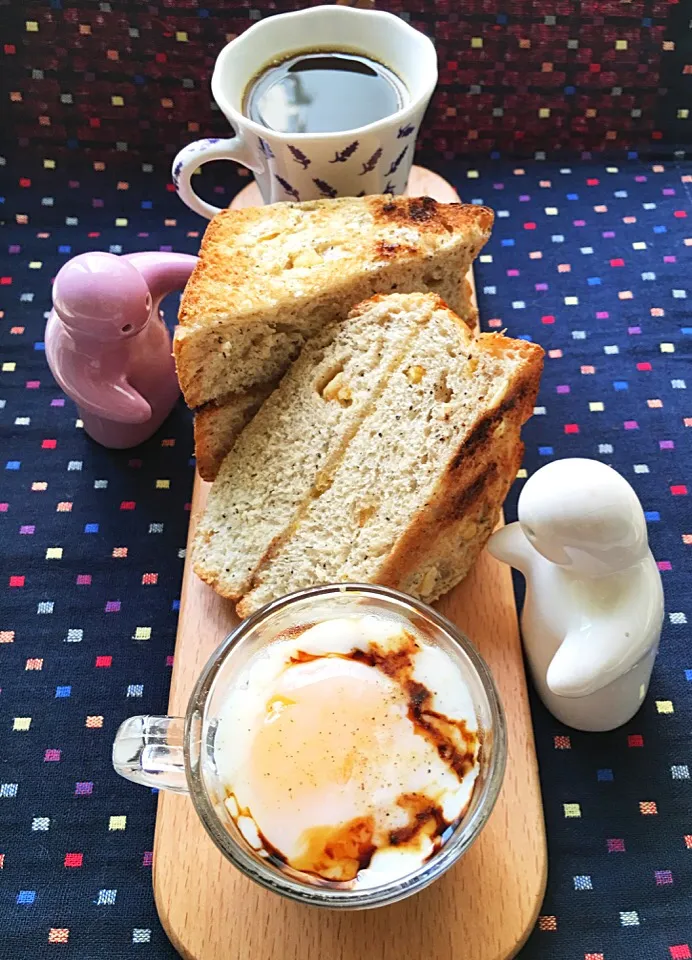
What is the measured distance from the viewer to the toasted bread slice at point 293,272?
3.52 feet

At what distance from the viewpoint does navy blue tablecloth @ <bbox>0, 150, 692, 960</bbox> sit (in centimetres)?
96

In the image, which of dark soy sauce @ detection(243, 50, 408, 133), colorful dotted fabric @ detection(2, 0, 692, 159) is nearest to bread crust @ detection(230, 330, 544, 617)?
dark soy sauce @ detection(243, 50, 408, 133)

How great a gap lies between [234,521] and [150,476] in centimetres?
23

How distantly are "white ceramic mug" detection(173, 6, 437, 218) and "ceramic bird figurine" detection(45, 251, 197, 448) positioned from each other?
0.16 meters

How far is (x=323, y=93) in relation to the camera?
4.11 feet

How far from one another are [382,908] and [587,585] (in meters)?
0.39

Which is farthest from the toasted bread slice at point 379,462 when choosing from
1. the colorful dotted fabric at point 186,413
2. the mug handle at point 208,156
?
the mug handle at point 208,156

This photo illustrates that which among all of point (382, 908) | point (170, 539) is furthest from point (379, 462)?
point (382, 908)

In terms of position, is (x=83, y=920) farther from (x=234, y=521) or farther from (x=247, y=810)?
(x=234, y=521)

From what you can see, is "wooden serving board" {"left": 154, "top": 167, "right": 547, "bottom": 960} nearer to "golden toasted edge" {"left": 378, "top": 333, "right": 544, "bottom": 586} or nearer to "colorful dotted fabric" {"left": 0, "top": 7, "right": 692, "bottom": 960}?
"colorful dotted fabric" {"left": 0, "top": 7, "right": 692, "bottom": 960}

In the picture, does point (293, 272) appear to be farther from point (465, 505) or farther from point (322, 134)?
point (465, 505)

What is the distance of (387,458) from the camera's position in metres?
1.04

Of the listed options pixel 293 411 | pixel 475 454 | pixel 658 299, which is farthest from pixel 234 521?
pixel 658 299

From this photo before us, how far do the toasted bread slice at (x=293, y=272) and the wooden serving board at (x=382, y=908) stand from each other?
513 millimetres
